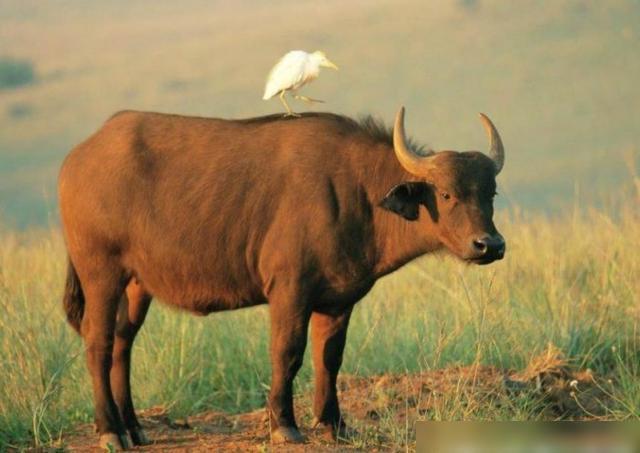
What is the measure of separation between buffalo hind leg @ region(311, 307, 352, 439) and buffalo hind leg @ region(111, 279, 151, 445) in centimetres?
135

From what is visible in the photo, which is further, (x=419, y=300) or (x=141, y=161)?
(x=419, y=300)

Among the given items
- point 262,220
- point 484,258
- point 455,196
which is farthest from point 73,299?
point 484,258

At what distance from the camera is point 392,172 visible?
357 inches

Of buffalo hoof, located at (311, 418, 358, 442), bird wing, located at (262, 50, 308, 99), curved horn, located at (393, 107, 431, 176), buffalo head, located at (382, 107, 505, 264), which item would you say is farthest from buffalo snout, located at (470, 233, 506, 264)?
bird wing, located at (262, 50, 308, 99)

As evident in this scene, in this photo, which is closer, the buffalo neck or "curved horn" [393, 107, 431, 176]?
"curved horn" [393, 107, 431, 176]

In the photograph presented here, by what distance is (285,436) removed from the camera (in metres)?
8.76

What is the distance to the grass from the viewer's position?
32.3ft

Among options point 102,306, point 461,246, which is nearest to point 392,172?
point 461,246

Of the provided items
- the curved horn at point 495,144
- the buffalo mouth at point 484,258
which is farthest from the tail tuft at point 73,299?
the curved horn at point 495,144

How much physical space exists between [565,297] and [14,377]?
5881mm

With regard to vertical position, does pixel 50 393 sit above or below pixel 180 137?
below

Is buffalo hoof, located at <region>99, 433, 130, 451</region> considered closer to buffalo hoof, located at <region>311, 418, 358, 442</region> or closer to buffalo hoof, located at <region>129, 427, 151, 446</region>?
buffalo hoof, located at <region>129, 427, 151, 446</region>

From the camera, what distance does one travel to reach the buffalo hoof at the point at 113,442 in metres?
9.08

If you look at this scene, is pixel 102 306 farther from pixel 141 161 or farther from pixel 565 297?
pixel 565 297
